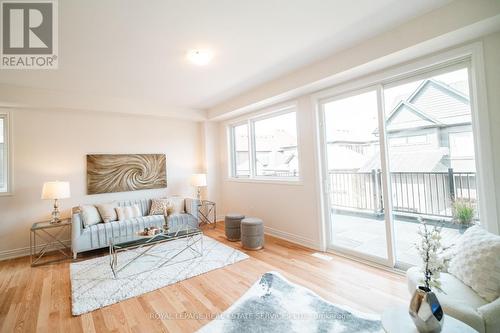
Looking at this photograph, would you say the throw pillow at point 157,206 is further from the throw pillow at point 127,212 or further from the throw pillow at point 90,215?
the throw pillow at point 90,215

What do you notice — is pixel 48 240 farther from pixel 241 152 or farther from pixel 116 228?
pixel 241 152

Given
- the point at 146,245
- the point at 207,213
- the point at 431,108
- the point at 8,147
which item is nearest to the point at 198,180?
the point at 207,213

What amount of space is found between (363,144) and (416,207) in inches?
38.4

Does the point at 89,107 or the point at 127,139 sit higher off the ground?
the point at 89,107

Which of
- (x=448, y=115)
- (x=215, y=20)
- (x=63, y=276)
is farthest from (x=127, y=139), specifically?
(x=448, y=115)

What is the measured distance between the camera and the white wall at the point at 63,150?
3.75 meters

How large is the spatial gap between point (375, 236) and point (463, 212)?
101 cm

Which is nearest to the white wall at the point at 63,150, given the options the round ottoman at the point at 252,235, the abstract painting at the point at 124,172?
the abstract painting at the point at 124,172

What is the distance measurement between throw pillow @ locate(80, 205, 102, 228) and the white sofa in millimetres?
55

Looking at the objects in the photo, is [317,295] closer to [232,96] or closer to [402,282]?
[402,282]

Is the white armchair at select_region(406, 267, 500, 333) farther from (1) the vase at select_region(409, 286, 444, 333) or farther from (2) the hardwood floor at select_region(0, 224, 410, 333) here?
(2) the hardwood floor at select_region(0, 224, 410, 333)

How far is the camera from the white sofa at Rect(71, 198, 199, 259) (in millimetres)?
3480

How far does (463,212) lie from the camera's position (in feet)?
7.78

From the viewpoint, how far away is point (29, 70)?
303 cm
